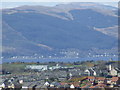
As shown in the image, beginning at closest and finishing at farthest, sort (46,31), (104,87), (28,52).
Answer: (104,87), (28,52), (46,31)

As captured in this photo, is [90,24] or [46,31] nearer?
[46,31]

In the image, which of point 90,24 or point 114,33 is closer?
point 114,33

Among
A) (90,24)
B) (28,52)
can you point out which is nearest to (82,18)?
(90,24)

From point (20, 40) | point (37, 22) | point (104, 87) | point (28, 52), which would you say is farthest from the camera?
point (37, 22)

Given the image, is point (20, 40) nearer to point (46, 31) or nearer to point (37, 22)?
point (46, 31)

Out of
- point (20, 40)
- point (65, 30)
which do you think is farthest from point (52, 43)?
point (65, 30)

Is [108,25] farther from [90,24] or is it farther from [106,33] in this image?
[106,33]
